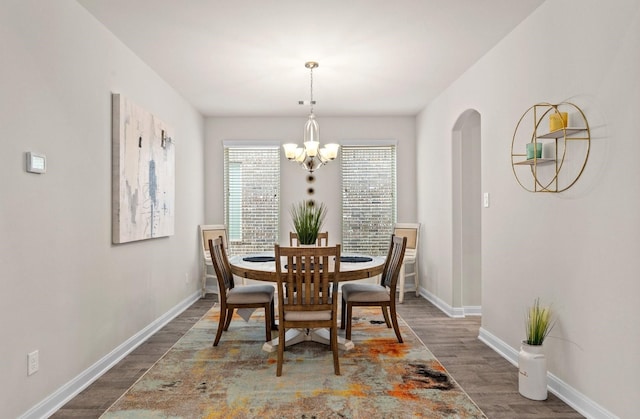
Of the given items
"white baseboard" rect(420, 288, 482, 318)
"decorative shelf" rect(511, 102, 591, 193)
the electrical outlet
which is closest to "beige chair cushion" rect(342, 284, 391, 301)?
"white baseboard" rect(420, 288, 482, 318)

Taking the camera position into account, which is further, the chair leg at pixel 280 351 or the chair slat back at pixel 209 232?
the chair slat back at pixel 209 232

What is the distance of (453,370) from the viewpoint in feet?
10.0

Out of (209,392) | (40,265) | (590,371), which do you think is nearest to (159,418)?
(209,392)

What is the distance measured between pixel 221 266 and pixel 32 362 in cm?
161

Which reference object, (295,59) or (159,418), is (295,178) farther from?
(159,418)

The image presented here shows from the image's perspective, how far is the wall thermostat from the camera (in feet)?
7.39

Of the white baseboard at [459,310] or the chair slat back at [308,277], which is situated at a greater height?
the chair slat back at [308,277]

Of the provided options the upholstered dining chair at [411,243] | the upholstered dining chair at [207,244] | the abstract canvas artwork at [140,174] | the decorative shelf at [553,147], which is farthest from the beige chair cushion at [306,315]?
the upholstered dining chair at [207,244]

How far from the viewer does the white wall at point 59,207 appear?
7.04 feet

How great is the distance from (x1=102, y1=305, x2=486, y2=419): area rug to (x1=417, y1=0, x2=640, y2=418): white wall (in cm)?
71

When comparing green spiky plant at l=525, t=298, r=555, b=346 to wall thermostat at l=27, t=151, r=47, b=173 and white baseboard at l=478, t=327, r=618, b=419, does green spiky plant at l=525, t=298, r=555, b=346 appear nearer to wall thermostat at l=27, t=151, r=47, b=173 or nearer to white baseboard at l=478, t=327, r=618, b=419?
white baseboard at l=478, t=327, r=618, b=419

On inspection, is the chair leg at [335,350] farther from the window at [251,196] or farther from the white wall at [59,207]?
the window at [251,196]

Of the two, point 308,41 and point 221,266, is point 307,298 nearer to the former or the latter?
point 221,266

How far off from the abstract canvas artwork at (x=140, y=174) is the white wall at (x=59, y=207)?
3.8 inches
